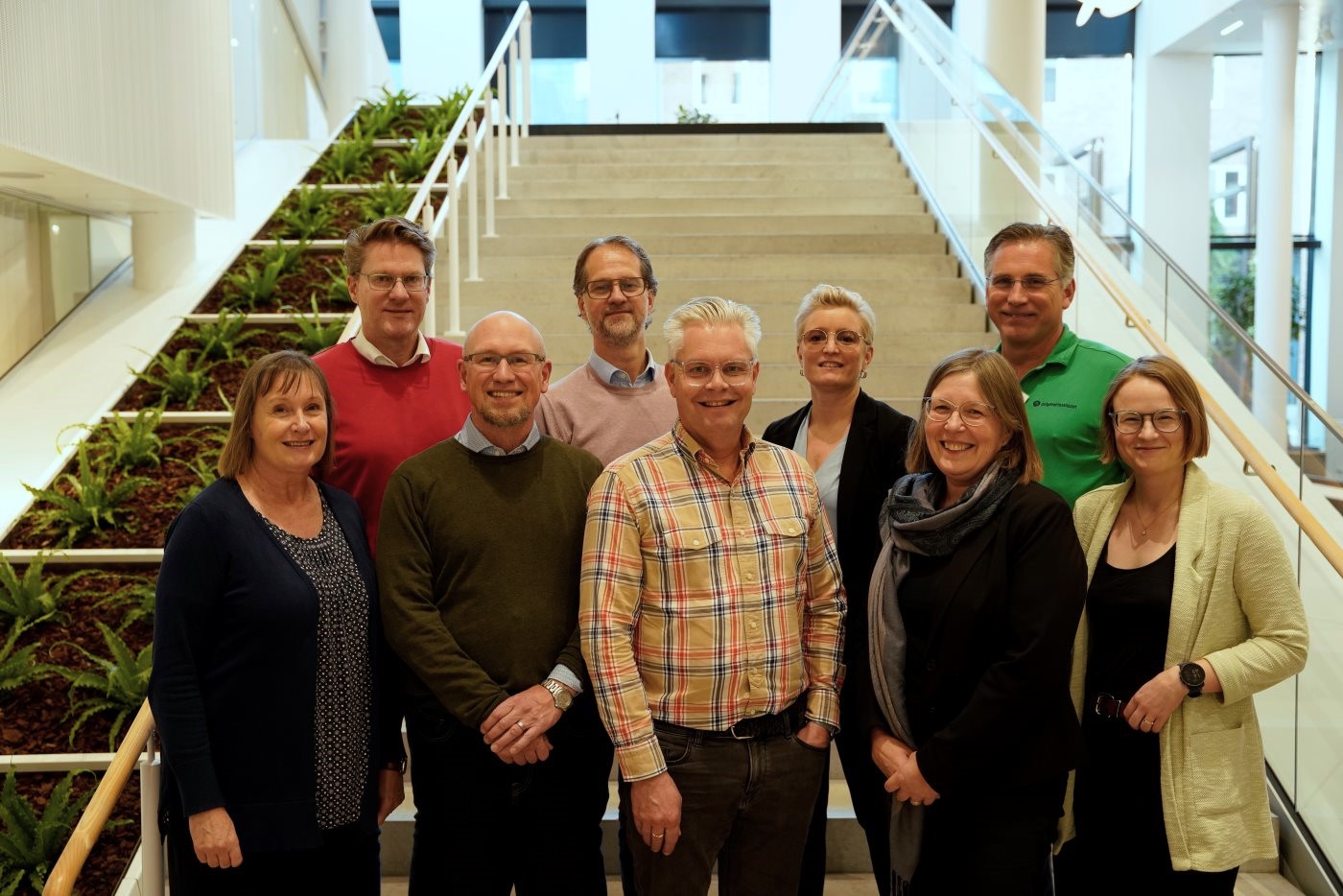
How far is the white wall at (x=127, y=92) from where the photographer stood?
4.71 metres

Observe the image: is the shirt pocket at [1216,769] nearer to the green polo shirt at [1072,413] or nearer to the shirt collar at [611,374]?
the green polo shirt at [1072,413]

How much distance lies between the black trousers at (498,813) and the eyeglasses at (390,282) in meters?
0.99

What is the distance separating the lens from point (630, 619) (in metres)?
2.14

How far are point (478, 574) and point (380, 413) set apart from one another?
613 mm

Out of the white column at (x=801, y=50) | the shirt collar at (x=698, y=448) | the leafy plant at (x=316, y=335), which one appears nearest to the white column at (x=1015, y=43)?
the leafy plant at (x=316, y=335)

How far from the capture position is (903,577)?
2.22m

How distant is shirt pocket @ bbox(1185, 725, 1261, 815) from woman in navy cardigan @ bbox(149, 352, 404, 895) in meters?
1.55

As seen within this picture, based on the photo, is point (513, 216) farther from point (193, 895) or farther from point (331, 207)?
point (193, 895)

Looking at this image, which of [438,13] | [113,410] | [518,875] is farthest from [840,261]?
[438,13]

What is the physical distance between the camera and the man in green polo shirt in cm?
258

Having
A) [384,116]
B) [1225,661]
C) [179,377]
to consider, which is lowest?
[1225,661]

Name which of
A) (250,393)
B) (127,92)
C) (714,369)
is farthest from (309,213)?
(714,369)

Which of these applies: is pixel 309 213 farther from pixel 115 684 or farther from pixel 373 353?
pixel 373 353

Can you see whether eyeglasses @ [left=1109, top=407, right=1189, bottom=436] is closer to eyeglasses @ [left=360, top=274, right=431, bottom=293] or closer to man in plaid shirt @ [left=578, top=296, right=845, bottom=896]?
man in plaid shirt @ [left=578, top=296, right=845, bottom=896]
